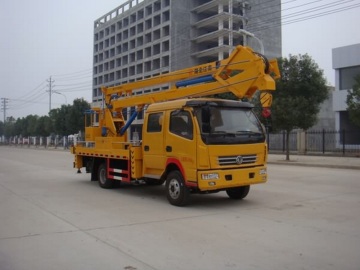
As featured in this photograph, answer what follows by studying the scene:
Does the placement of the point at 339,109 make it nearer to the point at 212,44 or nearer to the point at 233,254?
the point at 233,254

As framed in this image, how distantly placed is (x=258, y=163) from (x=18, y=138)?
11324cm

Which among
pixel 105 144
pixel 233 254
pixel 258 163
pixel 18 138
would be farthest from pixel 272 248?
pixel 18 138

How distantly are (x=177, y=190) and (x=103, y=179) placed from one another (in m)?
4.54

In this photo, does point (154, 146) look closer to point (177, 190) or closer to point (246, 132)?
point (177, 190)

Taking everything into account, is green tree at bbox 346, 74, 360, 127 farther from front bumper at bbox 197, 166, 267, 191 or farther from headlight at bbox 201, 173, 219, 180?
headlight at bbox 201, 173, 219, 180

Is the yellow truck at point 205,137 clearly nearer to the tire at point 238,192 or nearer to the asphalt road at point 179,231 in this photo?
the tire at point 238,192

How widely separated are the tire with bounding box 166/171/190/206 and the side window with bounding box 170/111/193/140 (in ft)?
3.24

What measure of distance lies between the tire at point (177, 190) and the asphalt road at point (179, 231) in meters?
0.22

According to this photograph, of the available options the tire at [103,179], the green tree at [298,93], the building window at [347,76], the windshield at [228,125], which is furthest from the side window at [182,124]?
the building window at [347,76]

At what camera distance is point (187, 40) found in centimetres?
7906

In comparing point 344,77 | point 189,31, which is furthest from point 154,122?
point 189,31

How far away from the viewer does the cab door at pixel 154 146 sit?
35.6ft

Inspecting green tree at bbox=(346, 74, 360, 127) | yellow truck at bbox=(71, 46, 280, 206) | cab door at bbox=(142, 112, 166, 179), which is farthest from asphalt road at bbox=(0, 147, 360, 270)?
green tree at bbox=(346, 74, 360, 127)

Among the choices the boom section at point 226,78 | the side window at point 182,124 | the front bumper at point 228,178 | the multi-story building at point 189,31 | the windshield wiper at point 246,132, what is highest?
the multi-story building at point 189,31
